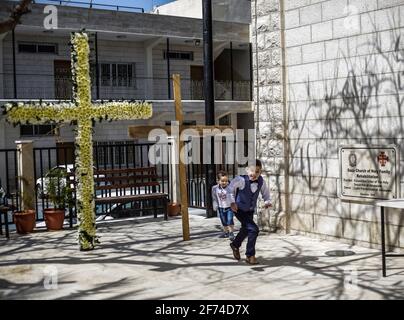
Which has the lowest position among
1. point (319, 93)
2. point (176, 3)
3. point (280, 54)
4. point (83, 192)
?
point (83, 192)

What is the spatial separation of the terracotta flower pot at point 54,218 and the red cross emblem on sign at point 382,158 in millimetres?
6117

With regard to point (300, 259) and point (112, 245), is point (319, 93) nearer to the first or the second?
point (300, 259)

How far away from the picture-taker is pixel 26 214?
11180mm

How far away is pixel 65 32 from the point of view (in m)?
26.1

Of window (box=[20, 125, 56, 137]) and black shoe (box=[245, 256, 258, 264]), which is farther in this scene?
window (box=[20, 125, 56, 137])

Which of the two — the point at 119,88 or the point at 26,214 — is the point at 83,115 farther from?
the point at 119,88

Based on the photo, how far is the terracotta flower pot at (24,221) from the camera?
1115 cm

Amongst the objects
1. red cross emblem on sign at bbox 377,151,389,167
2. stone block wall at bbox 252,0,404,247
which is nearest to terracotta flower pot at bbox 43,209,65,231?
stone block wall at bbox 252,0,404,247

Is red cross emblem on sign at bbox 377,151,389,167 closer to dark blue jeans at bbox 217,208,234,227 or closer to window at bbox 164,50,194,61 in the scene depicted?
dark blue jeans at bbox 217,208,234,227

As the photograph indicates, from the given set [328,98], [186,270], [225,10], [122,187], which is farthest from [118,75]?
[186,270]

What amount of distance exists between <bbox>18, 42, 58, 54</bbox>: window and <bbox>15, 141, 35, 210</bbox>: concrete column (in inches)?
622

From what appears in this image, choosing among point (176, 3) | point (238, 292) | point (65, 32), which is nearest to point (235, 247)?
point (238, 292)

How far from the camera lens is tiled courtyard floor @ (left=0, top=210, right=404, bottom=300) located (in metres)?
6.65
